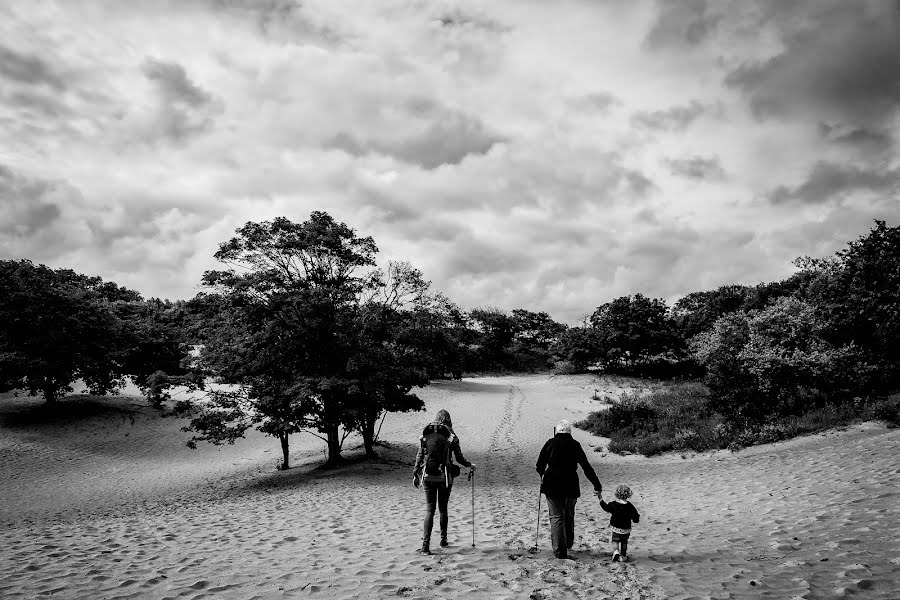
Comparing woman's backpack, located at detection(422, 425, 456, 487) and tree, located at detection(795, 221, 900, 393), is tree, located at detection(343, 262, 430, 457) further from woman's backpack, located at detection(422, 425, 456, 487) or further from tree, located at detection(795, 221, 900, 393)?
tree, located at detection(795, 221, 900, 393)

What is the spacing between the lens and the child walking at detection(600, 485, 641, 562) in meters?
6.71

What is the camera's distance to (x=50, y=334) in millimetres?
26219

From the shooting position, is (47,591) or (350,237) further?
(350,237)

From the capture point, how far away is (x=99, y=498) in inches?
655

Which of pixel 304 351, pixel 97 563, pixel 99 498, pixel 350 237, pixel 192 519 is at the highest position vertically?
pixel 350 237

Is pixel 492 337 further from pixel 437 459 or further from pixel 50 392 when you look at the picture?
pixel 437 459

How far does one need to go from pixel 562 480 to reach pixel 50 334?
105ft

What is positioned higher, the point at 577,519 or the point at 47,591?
the point at 47,591

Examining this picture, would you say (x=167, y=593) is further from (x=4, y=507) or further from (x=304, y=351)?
(x=4, y=507)

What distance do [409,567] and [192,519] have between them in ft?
22.6

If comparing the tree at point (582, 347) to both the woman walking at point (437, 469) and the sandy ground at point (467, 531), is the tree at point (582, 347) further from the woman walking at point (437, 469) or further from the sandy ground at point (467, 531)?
the woman walking at point (437, 469)

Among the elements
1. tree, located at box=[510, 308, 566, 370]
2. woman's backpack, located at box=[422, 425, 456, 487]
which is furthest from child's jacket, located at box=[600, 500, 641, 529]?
tree, located at box=[510, 308, 566, 370]

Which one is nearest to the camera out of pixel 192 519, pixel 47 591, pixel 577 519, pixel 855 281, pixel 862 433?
pixel 47 591

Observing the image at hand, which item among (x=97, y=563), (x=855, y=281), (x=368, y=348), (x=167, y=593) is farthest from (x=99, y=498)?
(x=855, y=281)
